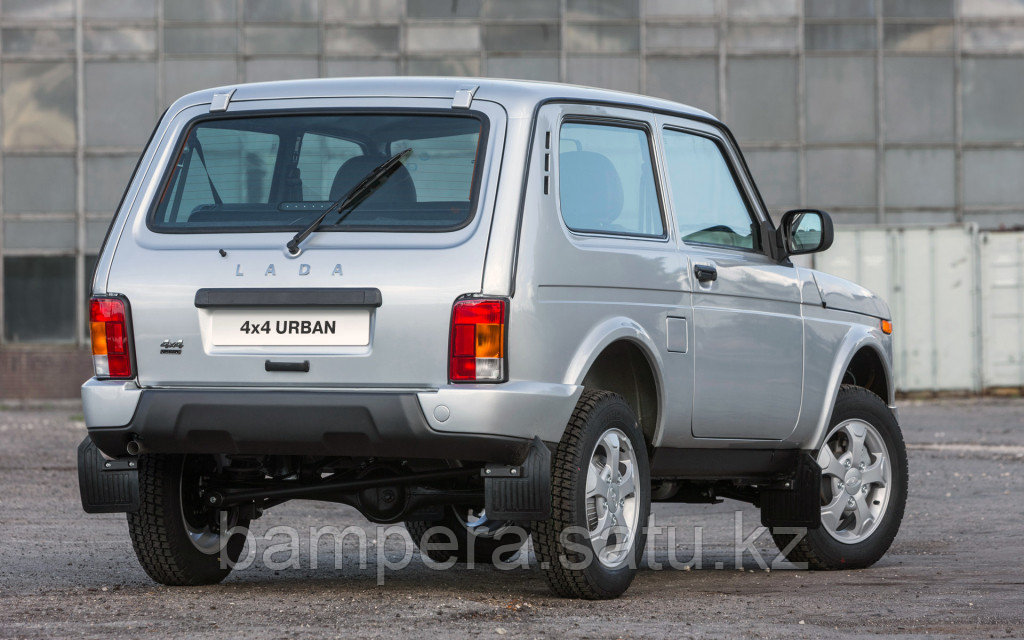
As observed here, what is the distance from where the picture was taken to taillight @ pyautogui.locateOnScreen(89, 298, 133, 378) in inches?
249

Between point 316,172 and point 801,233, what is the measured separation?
2.44m

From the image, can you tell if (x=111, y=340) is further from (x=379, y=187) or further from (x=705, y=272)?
(x=705, y=272)

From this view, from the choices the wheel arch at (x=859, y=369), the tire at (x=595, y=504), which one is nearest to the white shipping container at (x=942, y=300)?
the wheel arch at (x=859, y=369)

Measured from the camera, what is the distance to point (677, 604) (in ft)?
21.2

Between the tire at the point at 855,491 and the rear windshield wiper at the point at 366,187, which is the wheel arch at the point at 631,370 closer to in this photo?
the rear windshield wiper at the point at 366,187

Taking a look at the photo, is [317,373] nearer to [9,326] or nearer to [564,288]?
[564,288]

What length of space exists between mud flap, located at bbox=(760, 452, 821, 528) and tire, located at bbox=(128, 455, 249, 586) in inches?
98.8

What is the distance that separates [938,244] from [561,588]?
23407mm

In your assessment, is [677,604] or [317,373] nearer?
[317,373]

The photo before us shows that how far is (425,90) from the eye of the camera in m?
6.43

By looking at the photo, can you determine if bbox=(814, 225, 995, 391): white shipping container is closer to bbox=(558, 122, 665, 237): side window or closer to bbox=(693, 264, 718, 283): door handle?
bbox=(693, 264, 718, 283): door handle

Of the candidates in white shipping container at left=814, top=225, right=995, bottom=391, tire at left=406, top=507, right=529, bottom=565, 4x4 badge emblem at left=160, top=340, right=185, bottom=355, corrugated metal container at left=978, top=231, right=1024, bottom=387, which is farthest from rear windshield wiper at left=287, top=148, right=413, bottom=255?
corrugated metal container at left=978, top=231, right=1024, bottom=387

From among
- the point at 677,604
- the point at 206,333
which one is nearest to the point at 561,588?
the point at 677,604

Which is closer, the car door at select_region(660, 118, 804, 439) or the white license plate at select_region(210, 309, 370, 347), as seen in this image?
the white license plate at select_region(210, 309, 370, 347)
